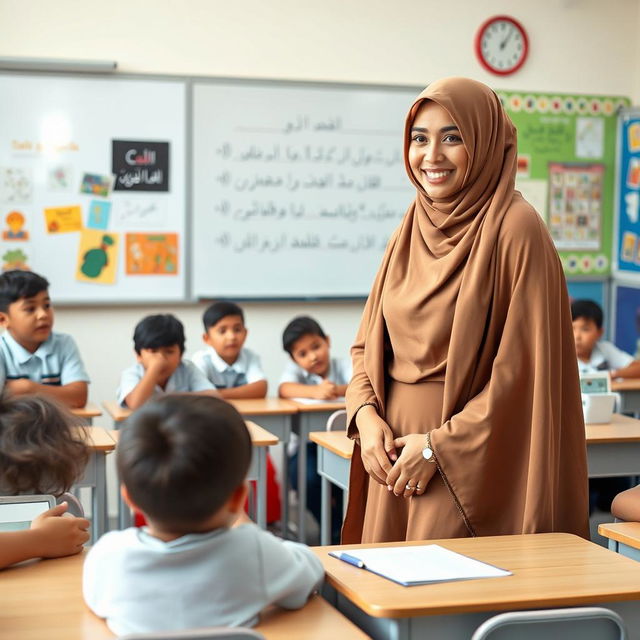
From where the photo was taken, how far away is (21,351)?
4.13 m

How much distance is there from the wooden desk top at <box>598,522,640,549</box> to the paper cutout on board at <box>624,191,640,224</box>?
160 inches

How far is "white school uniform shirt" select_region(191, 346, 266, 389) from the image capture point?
4633 millimetres

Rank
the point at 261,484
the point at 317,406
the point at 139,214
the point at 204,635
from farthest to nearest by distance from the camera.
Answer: the point at 139,214 < the point at 317,406 < the point at 261,484 < the point at 204,635

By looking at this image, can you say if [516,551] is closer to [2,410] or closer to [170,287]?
[2,410]

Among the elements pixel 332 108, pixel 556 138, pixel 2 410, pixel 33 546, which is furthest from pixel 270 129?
pixel 33 546

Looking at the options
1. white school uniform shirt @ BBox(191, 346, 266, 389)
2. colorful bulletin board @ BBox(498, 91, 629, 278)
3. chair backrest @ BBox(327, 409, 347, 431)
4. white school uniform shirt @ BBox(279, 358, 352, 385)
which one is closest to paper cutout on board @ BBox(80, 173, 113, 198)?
white school uniform shirt @ BBox(191, 346, 266, 389)

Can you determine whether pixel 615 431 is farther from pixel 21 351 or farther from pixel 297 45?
pixel 297 45

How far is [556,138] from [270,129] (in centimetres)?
177

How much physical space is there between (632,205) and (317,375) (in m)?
2.43

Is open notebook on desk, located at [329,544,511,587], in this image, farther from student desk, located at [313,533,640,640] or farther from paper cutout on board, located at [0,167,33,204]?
paper cutout on board, located at [0,167,33,204]

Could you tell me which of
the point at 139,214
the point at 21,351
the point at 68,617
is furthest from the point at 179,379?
the point at 68,617

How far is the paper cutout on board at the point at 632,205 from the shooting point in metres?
5.91

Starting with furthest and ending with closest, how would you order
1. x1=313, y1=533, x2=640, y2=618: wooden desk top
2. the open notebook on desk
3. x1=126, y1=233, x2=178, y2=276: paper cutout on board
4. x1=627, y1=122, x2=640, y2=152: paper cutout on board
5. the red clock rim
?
x1=627, y1=122, x2=640, y2=152: paper cutout on board
the red clock rim
x1=126, y1=233, x2=178, y2=276: paper cutout on board
the open notebook on desk
x1=313, y1=533, x2=640, y2=618: wooden desk top

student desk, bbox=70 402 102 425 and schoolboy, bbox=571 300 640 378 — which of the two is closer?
student desk, bbox=70 402 102 425
